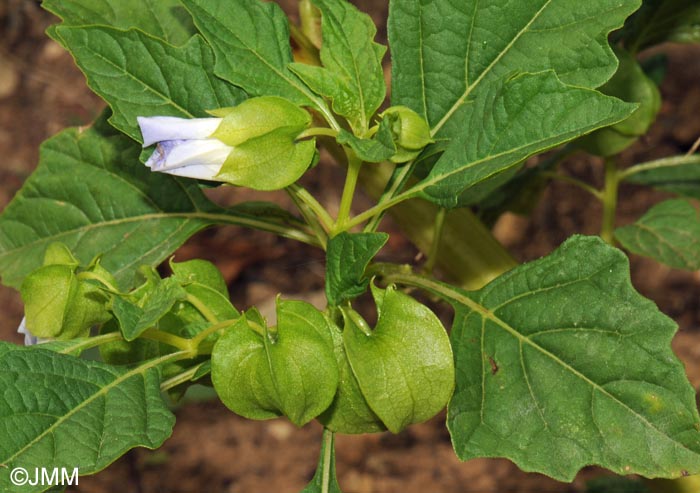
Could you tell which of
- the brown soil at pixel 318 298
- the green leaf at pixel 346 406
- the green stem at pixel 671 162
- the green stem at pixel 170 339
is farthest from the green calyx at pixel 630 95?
the brown soil at pixel 318 298

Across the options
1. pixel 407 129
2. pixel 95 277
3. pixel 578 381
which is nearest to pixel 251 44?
pixel 407 129

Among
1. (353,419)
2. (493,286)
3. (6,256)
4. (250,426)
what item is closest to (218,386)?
(353,419)

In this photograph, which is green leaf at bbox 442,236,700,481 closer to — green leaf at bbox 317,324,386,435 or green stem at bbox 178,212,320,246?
green leaf at bbox 317,324,386,435

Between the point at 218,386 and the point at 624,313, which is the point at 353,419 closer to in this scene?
the point at 218,386

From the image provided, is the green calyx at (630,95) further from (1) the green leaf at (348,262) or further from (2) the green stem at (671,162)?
(1) the green leaf at (348,262)

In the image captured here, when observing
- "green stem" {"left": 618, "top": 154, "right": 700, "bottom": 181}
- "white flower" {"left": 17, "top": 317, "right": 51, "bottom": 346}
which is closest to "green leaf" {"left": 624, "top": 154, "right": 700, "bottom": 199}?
"green stem" {"left": 618, "top": 154, "right": 700, "bottom": 181}
